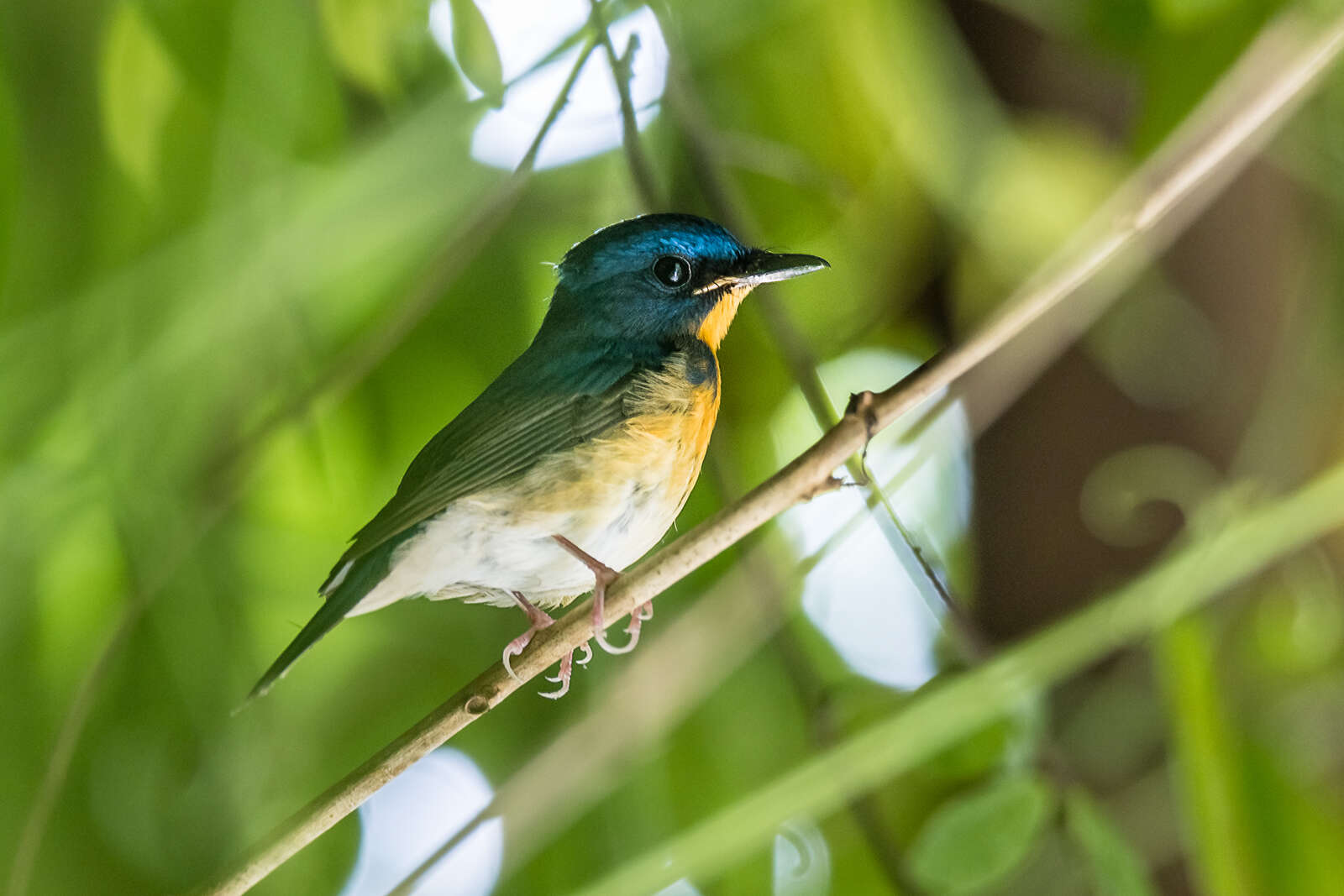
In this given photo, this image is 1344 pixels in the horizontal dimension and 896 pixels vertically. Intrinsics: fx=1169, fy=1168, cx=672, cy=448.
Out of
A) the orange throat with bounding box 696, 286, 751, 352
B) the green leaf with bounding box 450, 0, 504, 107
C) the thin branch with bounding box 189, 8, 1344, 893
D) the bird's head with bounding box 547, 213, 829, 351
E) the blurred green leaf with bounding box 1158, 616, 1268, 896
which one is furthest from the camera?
the blurred green leaf with bounding box 1158, 616, 1268, 896

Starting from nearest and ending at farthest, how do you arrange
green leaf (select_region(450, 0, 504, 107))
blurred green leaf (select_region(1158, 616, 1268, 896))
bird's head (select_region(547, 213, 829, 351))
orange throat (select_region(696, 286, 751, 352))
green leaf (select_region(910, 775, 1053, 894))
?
green leaf (select_region(450, 0, 504, 107)) < bird's head (select_region(547, 213, 829, 351)) < orange throat (select_region(696, 286, 751, 352)) < green leaf (select_region(910, 775, 1053, 894)) < blurred green leaf (select_region(1158, 616, 1268, 896))

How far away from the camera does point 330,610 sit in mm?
564

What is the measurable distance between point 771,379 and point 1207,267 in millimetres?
1100

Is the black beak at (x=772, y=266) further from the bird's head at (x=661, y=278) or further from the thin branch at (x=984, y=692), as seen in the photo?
the thin branch at (x=984, y=692)

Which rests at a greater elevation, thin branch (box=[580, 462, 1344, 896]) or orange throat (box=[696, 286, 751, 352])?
orange throat (box=[696, 286, 751, 352])

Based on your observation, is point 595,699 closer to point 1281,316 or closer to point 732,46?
point 732,46

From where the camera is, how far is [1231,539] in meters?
1.15

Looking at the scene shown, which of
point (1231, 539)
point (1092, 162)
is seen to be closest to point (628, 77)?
point (1231, 539)

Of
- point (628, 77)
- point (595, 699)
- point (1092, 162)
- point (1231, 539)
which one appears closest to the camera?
point (628, 77)

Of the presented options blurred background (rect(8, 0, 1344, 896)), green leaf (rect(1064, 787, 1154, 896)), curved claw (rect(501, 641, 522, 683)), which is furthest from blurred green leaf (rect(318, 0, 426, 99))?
green leaf (rect(1064, 787, 1154, 896))

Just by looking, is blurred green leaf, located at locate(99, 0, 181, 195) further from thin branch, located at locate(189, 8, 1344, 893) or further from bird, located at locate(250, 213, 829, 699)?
thin branch, located at locate(189, 8, 1344, 893)

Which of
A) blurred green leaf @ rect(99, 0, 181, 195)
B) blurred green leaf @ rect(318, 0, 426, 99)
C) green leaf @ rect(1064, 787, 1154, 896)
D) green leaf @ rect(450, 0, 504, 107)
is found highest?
blurred green leaf @ rect(318, 0, 426, 99)

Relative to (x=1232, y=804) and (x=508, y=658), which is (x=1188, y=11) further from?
(x=508, y=658)

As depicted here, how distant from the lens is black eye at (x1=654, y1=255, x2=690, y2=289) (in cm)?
73
